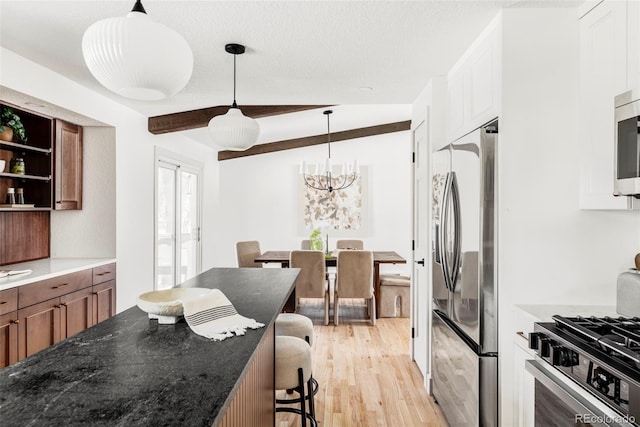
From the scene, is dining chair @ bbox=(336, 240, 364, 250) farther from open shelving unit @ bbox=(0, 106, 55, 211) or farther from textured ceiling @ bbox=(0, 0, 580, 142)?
open shelving unit @ bbox=(0, 106, 55, 211)

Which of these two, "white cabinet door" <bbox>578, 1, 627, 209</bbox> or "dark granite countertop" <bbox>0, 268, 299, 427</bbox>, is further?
"white cabinet door" <bbox>578, 1, 627, 209</bbox>

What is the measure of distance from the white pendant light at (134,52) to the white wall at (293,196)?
5835 millimetres

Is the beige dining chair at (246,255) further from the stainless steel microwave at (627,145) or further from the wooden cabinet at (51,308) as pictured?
the stainless steel microwave at (627,145)

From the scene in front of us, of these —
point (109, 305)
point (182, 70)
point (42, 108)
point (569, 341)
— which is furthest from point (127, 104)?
point (569, 341)

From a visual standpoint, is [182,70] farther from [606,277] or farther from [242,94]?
[242,94]

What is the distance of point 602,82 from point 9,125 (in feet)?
12.4

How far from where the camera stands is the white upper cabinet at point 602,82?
5.46 feet

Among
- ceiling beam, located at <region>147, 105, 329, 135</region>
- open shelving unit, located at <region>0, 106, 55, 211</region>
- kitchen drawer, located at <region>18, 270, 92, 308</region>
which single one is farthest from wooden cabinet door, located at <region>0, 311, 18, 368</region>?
ceiling beam, located at <region>147, 105, 329, 135</region>

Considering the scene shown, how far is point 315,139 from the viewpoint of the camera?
701 centimetres

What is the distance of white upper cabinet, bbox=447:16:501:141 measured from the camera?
6.97 ft

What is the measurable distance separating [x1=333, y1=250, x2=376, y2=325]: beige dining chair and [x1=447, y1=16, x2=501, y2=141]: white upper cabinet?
7.56 feet

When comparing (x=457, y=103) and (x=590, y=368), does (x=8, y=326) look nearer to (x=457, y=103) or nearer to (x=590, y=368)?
(x=590, y=368)

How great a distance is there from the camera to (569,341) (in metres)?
1.41

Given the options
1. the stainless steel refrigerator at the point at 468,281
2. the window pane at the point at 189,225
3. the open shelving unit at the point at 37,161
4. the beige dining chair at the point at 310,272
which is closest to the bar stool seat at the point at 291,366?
the stainless steel refrigerator at the point at 468,281
